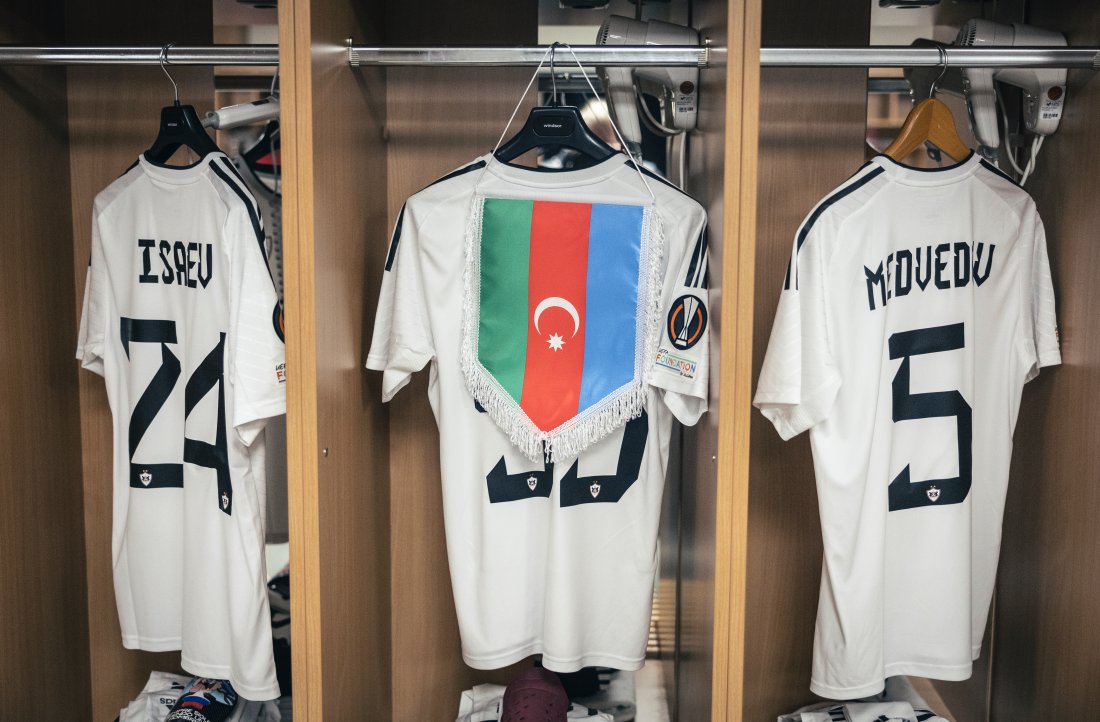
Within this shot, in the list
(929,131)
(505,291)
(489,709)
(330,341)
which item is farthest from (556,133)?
(489,709)

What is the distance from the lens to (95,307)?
159 centimetres

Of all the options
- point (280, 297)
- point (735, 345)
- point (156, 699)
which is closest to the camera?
point (735, 345)

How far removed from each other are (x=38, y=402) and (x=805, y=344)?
143 cm

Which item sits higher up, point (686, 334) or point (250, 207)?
point (250, 207)

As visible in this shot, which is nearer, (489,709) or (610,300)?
(610,300)

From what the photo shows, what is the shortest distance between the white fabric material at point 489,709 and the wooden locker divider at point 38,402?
83 cm

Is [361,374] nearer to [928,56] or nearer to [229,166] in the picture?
[229,166]

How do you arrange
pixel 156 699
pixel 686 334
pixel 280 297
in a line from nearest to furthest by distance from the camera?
1. pixel 686 334
2. pixel 156 699
3. pixel 280 297

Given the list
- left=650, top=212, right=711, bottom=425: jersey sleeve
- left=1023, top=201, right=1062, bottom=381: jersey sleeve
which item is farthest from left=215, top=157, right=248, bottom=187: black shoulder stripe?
left=1023, top=201, right=1062, bottom=381: jersey sleeve

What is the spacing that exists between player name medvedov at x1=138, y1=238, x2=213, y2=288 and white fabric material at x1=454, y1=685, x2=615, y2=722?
1.00m

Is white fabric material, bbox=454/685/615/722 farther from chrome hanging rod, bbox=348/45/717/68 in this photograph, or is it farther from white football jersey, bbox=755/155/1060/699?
chrome hanging rod, bbox=348/45/717/68

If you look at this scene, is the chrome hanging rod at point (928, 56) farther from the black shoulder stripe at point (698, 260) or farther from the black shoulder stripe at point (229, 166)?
the black shoulder stripe at point (229, 166)

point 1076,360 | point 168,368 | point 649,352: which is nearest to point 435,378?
point 649,352

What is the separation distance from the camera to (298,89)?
1.28 m
